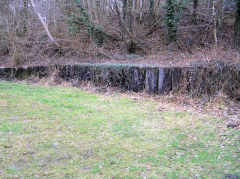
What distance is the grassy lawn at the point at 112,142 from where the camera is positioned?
3767mm

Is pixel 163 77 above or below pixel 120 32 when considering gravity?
below

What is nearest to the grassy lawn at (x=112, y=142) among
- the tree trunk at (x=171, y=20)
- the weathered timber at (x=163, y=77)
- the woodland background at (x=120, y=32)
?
the weathered timber at (x=163, y=77)

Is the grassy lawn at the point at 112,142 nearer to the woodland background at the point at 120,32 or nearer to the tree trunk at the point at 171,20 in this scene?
the woodland background at the point at 120,32

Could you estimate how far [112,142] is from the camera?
4.89m

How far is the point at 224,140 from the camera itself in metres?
4.98

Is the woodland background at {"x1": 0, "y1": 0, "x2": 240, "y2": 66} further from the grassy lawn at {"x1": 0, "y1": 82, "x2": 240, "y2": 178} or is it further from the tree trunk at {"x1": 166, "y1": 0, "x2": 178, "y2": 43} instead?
the grassy lawn at {"x1": 0, "y1": 82, "x2": 240, "y2": 178}

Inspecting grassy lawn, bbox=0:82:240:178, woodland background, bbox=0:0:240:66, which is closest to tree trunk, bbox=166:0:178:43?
woodland background, bbox=0:0:240:66

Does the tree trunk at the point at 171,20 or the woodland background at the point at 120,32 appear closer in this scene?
the tree trunk at the point at 171,20

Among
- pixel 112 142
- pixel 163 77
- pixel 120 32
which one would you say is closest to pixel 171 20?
pixel 120 32

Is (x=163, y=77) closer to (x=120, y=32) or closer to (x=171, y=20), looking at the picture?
(x=171, y=20)

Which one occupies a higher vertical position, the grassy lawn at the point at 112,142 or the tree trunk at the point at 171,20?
the tree trunk at the point at 171,20

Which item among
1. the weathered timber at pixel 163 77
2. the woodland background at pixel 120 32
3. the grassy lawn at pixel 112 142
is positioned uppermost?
the woodland background at pixel 120 32

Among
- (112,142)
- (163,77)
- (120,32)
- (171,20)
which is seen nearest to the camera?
(112,142)

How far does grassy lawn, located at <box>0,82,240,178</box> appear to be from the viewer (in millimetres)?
3767
